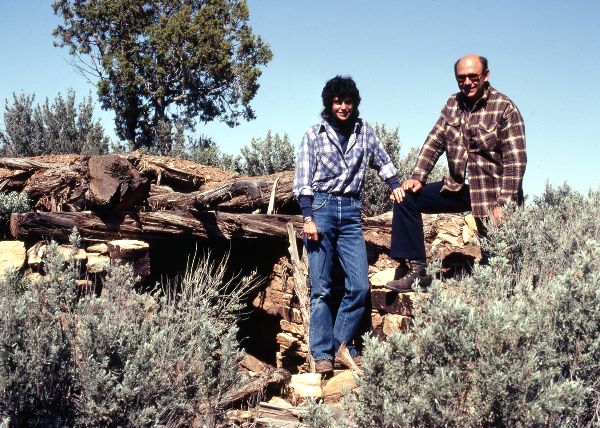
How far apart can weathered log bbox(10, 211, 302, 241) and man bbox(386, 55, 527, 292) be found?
2065mm

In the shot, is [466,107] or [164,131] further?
[164,131]

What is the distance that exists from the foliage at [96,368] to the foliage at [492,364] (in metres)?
0.95

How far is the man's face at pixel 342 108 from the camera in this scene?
488 centimetres

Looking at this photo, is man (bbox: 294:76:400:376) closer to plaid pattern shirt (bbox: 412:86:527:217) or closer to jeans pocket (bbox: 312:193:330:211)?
jeans pocket (bbox: 312:193:330:211)

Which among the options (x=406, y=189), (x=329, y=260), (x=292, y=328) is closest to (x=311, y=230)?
(x=329, y=260)

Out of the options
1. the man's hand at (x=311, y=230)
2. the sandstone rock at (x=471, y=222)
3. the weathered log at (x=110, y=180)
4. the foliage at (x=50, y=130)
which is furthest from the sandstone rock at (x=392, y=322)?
the foliage at (x=50, y=130)

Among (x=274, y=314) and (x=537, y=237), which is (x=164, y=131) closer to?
(x=274, y=314)

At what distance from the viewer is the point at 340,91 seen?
4852 millimetres

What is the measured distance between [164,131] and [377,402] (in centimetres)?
1854

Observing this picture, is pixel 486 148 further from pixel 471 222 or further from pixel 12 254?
pixel 12 254

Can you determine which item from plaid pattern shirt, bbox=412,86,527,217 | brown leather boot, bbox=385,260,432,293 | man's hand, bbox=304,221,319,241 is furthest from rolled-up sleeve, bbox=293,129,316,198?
brown leather boot, bbox=385,260,432,293

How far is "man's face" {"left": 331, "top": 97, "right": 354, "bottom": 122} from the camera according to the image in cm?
488

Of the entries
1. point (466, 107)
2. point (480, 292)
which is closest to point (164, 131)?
point (466, 107)

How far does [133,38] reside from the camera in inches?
826
